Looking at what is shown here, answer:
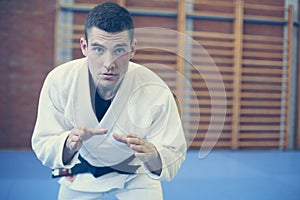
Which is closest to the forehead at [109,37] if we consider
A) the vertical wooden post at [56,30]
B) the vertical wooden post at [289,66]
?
the vertical wooden post at [56,30]

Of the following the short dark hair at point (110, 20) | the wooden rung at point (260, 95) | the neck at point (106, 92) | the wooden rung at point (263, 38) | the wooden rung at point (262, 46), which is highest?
the wooden rung at point (263, 38)

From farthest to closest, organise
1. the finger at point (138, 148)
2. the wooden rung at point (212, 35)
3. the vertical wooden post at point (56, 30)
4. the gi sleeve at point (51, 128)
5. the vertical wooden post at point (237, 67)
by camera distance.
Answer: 1. the vertical wooden post at point (237, 67)
2. the wooden rung at point (212, 35)
3. the vertical wooden post at point (56, 30)
4. the gi sleeve at point (51, 128)
5. the finger at point (138, 148)

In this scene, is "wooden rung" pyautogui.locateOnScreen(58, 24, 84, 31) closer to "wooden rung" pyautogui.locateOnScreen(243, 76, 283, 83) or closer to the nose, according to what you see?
"wooden rung" pyautogui.locateOnScreen(243, 76, 283, 83)

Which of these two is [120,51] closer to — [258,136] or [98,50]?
[98,50]

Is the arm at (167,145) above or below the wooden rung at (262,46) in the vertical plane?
below

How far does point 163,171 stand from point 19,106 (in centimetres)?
341

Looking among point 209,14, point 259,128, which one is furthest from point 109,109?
point 259,128

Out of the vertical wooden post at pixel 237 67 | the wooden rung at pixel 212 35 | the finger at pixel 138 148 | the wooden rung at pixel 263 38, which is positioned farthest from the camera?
the wooden rung at pixel 263 38

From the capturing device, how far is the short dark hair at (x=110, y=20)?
1.18 metres

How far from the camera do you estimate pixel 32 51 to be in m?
4.14

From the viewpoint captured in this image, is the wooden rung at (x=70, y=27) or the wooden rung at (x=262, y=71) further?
the wooden rung at (x=262, y=71)

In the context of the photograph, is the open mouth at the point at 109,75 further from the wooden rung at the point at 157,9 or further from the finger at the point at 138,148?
the wooden rung at the point at 157,9

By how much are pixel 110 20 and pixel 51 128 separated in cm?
57

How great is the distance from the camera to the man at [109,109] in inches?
47.0
